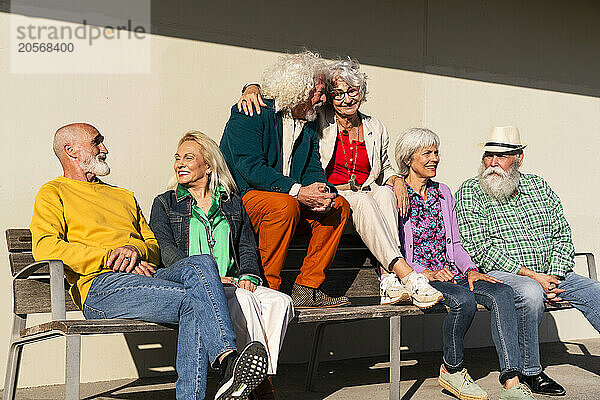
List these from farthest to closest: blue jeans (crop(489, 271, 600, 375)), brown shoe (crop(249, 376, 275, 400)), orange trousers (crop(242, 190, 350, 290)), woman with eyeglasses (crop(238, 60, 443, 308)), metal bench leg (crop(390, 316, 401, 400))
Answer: blue jeans (crop(489, 271, 600, 375)), woman with eyeglasses (crop(238, 60, 443, 308)), metal bench leg (crop(390, 316, 401, 400)), orange trousers (crop(242, 190, 350, 290)), brown shoe (crop(249, 376, 275, 400))

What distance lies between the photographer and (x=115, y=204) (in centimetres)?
423

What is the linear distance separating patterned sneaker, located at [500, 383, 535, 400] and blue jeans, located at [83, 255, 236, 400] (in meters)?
1.82

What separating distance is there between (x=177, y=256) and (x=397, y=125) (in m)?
2.75

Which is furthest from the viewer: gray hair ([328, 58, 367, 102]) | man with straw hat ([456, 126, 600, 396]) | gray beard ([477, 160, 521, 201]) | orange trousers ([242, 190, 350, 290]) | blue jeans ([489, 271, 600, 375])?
gray beard ([477, 160, 521, 201])

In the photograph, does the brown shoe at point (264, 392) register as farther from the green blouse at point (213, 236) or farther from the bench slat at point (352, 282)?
the bench slat at point (352, 282)

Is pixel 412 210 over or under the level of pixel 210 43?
under

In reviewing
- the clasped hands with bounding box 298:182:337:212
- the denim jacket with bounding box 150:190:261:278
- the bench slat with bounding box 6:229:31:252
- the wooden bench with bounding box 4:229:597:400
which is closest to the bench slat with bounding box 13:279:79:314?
the wooden bench with bounding box 4:229:597:400

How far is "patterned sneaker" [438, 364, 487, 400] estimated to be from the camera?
452 centimetres

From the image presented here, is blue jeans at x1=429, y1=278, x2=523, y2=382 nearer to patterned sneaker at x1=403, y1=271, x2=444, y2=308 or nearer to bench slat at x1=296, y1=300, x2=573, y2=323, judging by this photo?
bench slat at x1=296, y1=300, x2=573, y2=323

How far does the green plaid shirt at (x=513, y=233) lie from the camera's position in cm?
513

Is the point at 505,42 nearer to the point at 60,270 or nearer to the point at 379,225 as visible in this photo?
the point at 379,225

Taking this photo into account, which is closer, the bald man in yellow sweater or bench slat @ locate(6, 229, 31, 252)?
the bald man in yellow sweater

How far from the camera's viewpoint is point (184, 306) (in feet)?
11.9

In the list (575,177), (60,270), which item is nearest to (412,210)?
(60,270)
